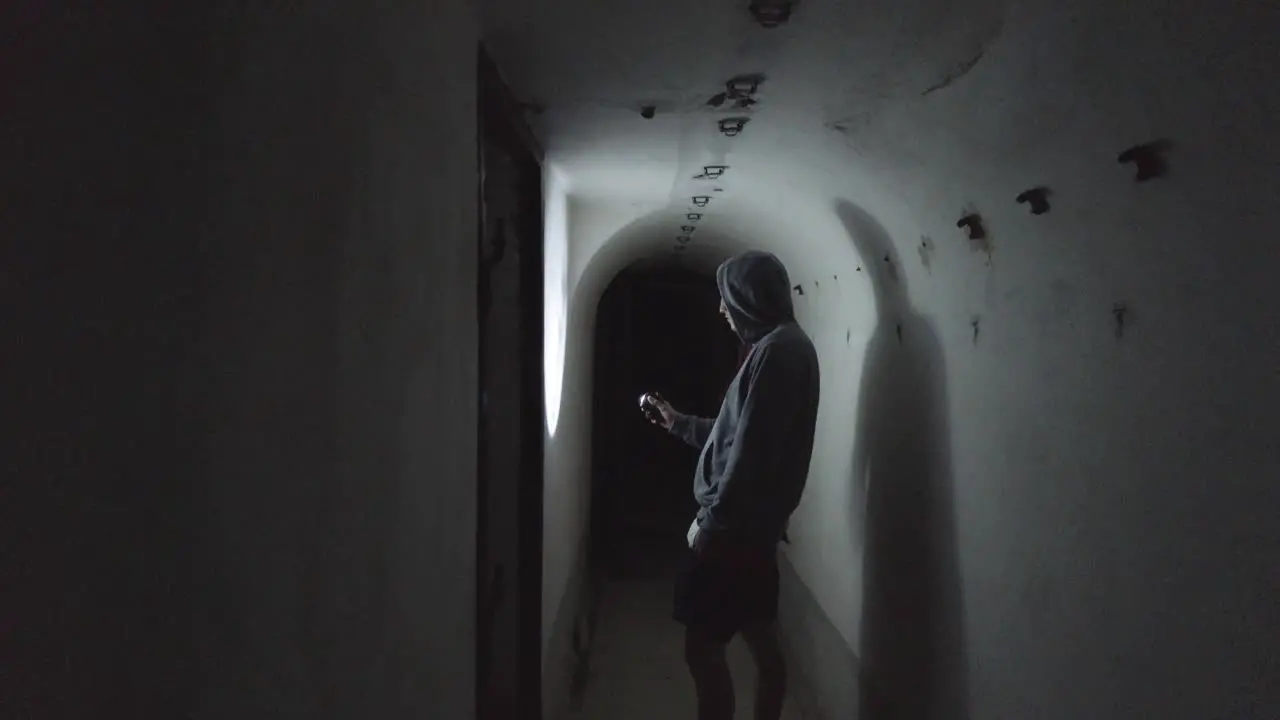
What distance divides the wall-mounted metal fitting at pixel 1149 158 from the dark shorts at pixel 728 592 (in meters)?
1.63

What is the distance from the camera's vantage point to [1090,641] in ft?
4.73

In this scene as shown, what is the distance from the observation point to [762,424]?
8.24 ft

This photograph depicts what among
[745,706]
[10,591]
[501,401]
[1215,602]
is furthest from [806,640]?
[10,591]

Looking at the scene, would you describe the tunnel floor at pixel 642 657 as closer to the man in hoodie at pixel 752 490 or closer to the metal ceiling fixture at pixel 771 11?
the man in hoodie at pixel 752 490

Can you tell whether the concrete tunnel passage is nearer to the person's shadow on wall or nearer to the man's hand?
the person's shadow on wall

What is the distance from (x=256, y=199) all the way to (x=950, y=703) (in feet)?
6.86

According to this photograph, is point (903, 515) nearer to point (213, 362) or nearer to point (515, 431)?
point (515, 431)

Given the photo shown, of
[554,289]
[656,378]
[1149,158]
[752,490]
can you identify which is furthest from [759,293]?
[656,378]

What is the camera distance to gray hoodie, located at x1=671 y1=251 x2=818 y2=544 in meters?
2.50

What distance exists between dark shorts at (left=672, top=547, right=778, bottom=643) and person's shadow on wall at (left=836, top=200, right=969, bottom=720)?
0.40m

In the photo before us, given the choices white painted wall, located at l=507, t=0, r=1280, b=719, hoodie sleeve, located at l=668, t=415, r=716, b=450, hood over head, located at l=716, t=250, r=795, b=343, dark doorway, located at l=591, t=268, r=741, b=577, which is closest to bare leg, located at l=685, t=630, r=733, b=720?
white painted wall, located at l=507, t=0, r=1280, b=719

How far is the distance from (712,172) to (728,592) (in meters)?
1.42

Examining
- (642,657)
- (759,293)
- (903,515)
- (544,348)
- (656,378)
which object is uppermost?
(759,293)

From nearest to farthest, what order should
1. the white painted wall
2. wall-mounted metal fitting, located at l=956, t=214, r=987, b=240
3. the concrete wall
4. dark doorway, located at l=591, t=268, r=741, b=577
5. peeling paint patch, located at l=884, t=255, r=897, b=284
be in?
the concrete wall → the white painted wall → wall-mounted metal fitting, located at l=956, t=214, r=987, b=240 → peeling paint patch, located at l=884, t=255, r=897, b=284 → dark doorway, located at l=591, t=268, r=741, b=577
